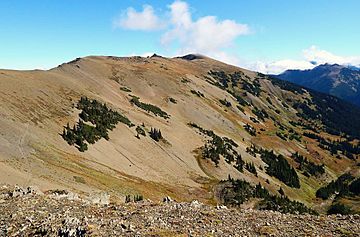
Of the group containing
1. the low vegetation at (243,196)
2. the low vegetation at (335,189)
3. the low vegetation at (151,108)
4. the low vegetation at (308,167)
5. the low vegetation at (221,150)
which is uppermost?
the low vegetation at (151,108)

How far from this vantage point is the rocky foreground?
2608 cm

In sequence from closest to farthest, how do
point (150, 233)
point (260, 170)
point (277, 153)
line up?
point (150, 233) → point (260, 170) → point (277, 153)

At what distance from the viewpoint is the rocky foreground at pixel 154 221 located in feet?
85.6

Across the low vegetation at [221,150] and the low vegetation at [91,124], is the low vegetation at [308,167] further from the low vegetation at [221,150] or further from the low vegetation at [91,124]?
the low vegetation at [91,124]

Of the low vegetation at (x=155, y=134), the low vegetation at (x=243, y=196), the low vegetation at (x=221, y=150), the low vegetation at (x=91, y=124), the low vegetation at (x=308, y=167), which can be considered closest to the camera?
the low vegetation at (x=91, y=124)

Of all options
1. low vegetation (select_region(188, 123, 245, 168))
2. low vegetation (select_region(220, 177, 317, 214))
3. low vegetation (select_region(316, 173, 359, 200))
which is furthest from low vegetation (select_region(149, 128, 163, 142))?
low vegetation (select_region(316, 173, 359, 200))

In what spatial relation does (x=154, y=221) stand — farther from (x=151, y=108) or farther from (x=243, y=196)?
(x=151, y=108)

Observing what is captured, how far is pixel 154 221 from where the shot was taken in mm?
27984

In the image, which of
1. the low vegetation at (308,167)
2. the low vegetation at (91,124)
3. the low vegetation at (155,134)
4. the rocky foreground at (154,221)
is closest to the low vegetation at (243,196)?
the low vegetation at (155,134)

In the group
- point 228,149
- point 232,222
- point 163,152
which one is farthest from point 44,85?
point 232,222

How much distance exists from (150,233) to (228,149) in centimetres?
13063

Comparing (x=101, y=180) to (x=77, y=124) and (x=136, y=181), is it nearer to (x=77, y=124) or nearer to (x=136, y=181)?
(x=136, y=181)

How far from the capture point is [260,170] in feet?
498

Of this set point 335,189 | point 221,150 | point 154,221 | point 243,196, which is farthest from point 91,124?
point 335,189
